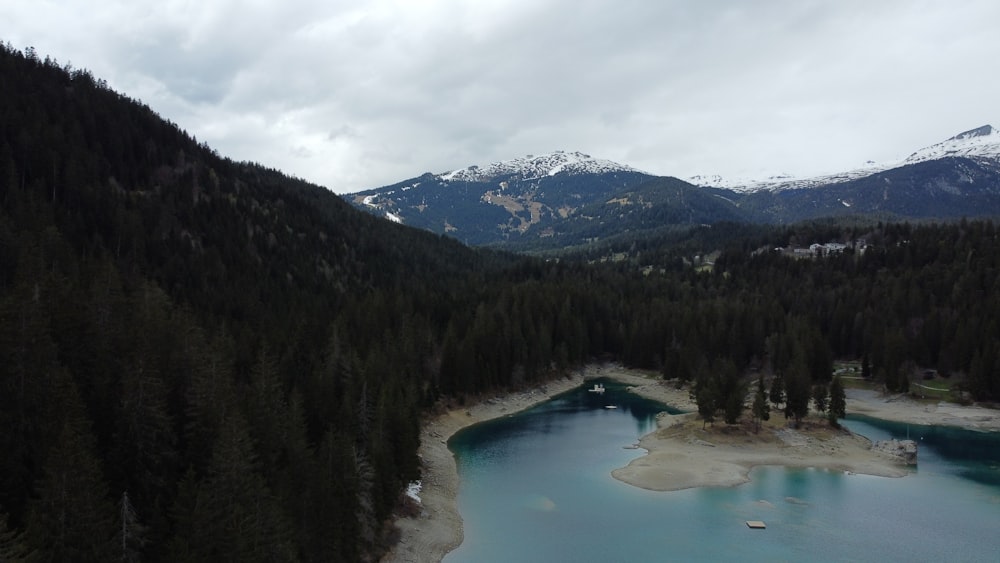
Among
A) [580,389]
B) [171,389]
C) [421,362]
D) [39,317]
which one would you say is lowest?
[580,389]

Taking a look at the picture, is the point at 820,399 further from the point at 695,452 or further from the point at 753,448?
the point at 695,452

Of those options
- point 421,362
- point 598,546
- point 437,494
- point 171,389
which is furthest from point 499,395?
point 171,389

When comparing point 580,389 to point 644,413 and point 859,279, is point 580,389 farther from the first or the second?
point 859,279

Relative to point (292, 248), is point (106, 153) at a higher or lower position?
higher

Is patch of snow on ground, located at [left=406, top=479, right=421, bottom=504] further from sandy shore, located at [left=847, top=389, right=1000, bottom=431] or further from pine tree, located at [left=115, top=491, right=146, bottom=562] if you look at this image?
sandy shore, located at [left=847, top=389, right=1000, bottom=431]

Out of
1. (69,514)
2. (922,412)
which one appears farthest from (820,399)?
(69,514)

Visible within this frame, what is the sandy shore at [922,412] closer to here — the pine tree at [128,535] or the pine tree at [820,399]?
the pine tree at [820,399]

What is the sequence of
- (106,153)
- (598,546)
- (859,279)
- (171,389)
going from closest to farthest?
1. (171,389)
2. (598,546)
3. (106,153)
4. (859,279)

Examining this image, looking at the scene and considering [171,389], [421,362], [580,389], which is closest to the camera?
[171,389]
